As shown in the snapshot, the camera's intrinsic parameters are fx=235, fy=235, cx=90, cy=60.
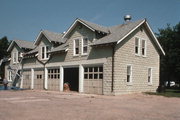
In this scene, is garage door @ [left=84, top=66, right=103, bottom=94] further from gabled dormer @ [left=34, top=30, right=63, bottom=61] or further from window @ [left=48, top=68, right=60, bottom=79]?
gabled dormer @ [left=34, top=30, right=63, bottom=61]

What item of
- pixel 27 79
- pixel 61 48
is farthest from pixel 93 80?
pixel 27 79

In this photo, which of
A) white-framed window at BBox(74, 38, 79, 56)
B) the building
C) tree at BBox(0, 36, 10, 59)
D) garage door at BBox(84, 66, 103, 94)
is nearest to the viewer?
the building

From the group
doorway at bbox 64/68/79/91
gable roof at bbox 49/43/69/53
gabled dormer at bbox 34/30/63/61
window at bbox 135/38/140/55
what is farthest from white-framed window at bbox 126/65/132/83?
gabled dormer at bbox 34/30/63/61

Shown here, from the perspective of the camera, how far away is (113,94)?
21.4 m

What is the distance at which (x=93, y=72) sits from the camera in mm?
23875

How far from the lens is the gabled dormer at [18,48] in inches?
1420

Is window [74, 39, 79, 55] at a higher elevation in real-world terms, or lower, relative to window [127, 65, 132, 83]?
higher

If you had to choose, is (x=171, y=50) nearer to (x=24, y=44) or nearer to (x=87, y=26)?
(x=87, y=26)

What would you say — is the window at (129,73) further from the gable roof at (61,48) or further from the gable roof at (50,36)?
the gable roof at (50,36)

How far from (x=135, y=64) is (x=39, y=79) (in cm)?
1415

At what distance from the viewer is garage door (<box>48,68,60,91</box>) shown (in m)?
28.8

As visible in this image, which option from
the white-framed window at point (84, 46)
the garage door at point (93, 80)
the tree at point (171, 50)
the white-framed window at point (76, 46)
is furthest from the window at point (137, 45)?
the tree at point (171, 50)

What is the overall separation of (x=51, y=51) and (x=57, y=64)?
1.77 meters

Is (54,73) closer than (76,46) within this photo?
No
